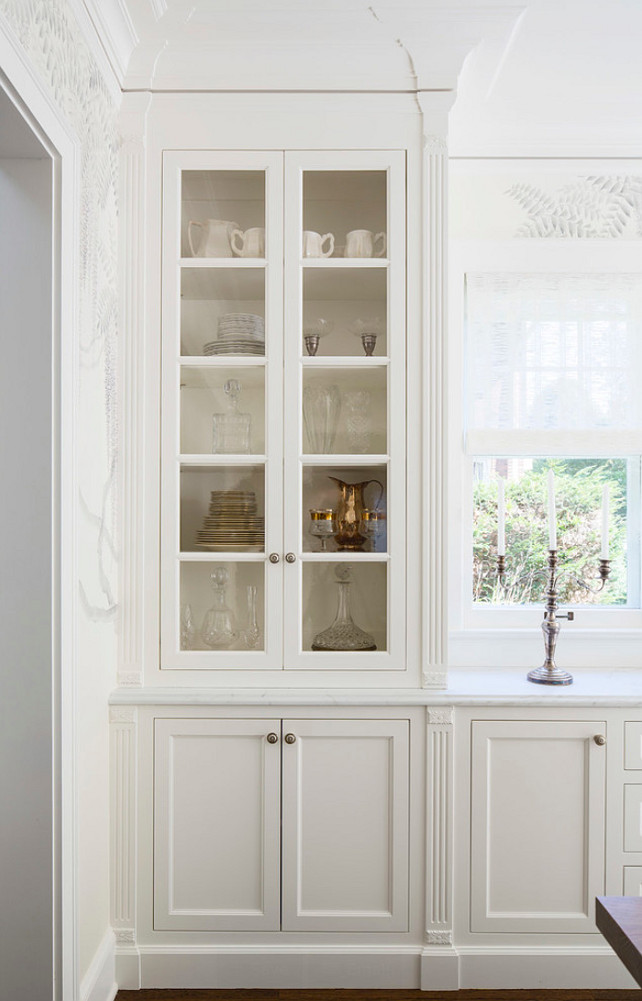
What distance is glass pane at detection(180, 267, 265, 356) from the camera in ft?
7.25

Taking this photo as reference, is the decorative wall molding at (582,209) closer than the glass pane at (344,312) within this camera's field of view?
No

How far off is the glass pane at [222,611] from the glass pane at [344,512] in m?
0.20

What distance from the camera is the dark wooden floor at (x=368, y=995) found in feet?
6.95

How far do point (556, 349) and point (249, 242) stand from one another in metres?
1.17

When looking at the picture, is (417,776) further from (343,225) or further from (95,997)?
(343,225)

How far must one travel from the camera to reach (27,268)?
169cm

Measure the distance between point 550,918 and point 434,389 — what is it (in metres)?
1.54

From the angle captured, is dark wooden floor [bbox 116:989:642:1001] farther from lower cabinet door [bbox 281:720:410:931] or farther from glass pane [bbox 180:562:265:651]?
glass pane [bbox 180:562:265:651]

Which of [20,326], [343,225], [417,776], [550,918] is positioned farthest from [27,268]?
[550,918]

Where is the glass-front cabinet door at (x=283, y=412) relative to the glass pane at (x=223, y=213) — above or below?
below

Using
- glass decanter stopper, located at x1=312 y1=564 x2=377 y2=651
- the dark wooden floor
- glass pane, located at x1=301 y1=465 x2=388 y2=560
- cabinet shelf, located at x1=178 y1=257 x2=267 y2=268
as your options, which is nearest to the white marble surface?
glass decanter stopper, located at x1=312 y1=564 x2=377 y2=651

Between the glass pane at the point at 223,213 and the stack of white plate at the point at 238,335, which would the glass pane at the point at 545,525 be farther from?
the glass pane at the point at 223,213

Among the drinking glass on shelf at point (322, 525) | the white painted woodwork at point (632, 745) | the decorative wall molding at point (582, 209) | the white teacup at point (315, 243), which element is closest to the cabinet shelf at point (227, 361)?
the white teacup at point (315, 243)

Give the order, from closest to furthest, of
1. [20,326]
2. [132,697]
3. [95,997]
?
[20,326] → [95,997] → [132,697]
